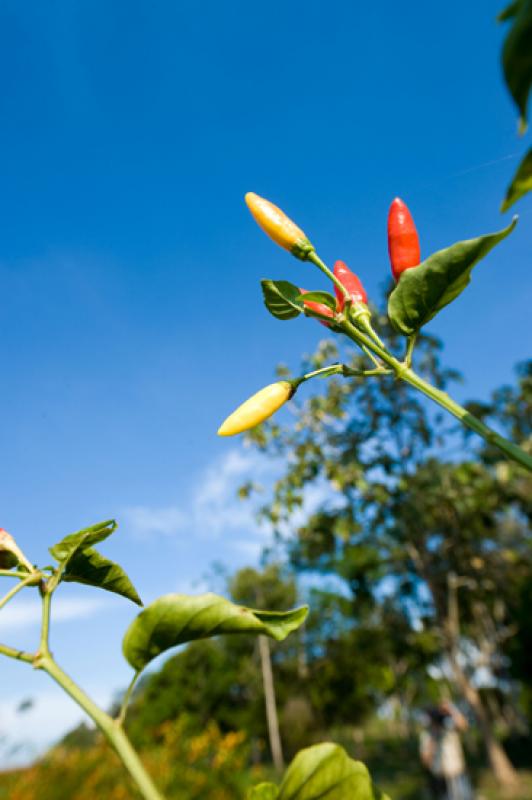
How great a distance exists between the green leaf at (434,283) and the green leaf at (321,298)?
74mm

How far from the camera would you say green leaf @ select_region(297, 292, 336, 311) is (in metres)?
0.70

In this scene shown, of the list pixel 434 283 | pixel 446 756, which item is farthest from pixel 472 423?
pixel 446 756

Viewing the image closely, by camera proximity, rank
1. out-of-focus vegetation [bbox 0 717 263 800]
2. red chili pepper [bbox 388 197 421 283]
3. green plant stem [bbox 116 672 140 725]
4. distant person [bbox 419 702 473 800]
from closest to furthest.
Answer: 1. green plant stem [bbox 116 672 140 725]
2. red chili pepper [bbox 388 197 421 283]
3. out-of-focus vegetation [bbox 0 717 263 800]
4. distant person [bbox 419 702 473 800]

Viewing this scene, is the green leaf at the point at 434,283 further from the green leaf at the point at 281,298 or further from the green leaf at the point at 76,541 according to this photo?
the green leaf at the point at 76,541

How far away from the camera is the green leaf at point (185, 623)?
0.56 meters

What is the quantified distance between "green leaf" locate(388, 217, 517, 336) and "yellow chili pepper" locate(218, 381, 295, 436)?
0.18 metres

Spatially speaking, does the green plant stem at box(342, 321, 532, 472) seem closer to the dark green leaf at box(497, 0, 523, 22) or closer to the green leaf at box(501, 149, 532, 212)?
the green leaf at box(501, 149, 532, 212)

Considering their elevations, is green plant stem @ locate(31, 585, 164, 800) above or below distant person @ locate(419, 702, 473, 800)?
above

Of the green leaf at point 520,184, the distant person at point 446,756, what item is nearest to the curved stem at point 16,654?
the green leaf at point 520,184

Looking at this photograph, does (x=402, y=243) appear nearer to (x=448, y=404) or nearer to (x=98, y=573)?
(x=448, y=404)

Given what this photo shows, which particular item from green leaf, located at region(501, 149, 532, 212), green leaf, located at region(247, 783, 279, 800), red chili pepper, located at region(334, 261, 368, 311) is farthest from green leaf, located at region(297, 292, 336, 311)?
green leaf, located at region(247, 783, 279, 800)

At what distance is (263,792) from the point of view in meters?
0.67

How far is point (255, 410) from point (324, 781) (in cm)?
42

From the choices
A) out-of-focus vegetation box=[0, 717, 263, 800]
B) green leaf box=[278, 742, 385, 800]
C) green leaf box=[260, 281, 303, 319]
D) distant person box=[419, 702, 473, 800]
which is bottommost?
distant person box=[419, 702, 473, 800]
